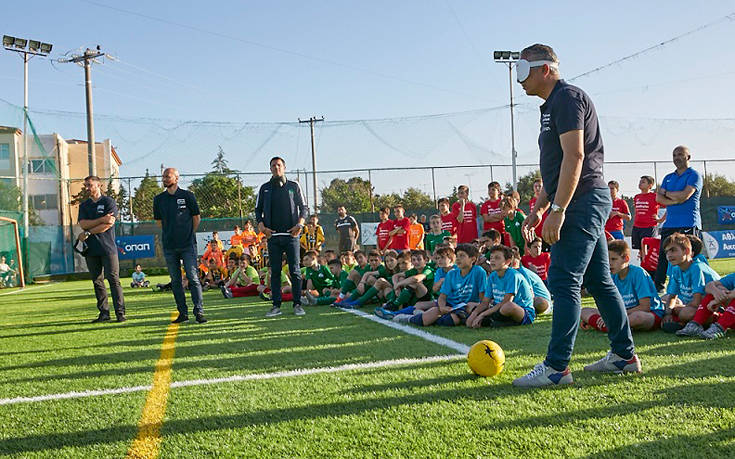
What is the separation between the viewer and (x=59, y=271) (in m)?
24.0

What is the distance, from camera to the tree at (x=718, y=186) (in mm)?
25641

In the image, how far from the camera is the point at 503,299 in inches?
232

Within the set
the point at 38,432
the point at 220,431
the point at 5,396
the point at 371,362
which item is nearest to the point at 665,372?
the point at 371,362

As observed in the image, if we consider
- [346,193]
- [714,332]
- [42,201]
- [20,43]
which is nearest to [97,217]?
[714,332]

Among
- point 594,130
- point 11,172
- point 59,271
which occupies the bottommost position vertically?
point 59,271

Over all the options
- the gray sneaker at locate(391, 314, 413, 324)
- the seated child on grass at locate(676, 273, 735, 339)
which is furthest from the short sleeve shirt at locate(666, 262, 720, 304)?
the gray sneaker at locate(391, 314, 413, 324)

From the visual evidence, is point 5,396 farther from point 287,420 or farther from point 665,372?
point 665,372

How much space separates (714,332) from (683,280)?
2.67ft

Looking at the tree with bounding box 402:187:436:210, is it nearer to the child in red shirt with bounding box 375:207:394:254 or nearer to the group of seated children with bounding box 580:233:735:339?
the child in red shirt with bounding box 375:207:394:254

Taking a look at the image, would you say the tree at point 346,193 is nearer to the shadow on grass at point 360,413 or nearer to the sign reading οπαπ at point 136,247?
the sign reading οπαπ at point 136,247

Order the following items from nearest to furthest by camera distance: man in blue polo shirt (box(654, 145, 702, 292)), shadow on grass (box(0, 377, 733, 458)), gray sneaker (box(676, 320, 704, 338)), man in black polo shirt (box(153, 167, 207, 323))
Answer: shadow on grass (box(0, 377, 733, 458)), gray sneaker (box(676, 320, 704, 338)), man in blue polo shirt (box(654, 145, 702, 292)), man in black polo shirt (box(153, 167, 207, 323))

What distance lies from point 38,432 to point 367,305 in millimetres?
6433

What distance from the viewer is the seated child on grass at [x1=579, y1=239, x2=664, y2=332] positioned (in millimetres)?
5125

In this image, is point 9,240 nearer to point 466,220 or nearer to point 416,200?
point 416,200
